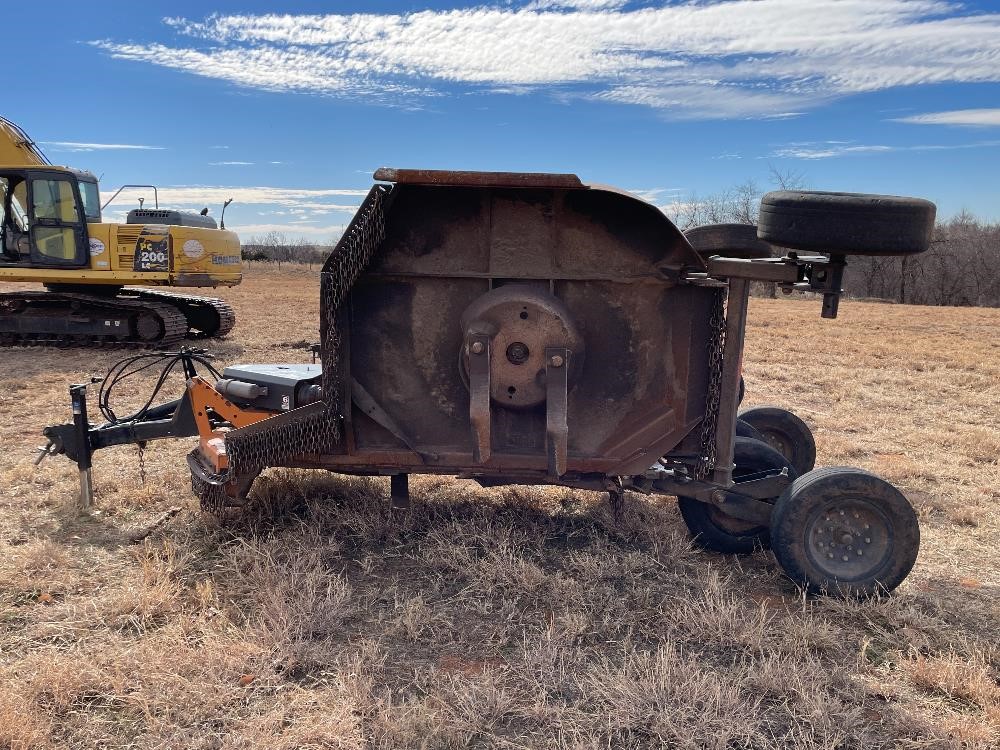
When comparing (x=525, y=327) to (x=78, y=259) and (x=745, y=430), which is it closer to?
(x=745, y=430)

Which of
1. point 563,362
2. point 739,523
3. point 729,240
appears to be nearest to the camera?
point 563,362

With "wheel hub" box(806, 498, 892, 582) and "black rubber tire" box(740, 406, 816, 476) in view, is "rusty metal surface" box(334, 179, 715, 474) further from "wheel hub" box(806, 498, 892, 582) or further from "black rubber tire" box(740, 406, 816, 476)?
"black rubber tire" box(740, 406, 816, 476)

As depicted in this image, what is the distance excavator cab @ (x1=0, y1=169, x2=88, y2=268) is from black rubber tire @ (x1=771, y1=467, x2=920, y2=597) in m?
13.0

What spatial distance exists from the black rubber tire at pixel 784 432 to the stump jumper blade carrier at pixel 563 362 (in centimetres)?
94

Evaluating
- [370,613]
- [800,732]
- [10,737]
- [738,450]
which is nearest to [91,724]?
[10,737]

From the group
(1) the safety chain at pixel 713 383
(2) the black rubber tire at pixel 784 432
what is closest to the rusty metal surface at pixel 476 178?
(1) the safety chain at pixel 713 383

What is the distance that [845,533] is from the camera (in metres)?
4.21

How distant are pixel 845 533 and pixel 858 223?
1.71 meters

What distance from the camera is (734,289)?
Answer: 4281mm

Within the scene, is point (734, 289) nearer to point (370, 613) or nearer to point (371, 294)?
point (371, 294)

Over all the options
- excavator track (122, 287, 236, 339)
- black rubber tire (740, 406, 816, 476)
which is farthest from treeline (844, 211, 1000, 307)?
black rubber tire (740, 406, 816, 476)

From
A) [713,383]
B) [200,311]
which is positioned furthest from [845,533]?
[200,311]

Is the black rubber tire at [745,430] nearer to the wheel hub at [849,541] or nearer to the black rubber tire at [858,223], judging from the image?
the wheel hub at [849,541]

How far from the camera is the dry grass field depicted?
3.08 m
